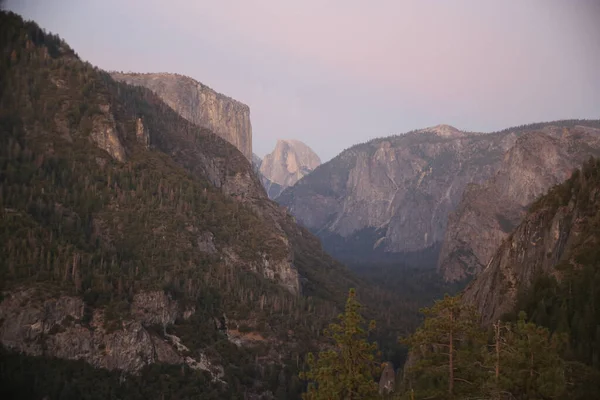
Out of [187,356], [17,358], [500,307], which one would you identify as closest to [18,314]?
[17,358]

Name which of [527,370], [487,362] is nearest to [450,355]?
[487,362]

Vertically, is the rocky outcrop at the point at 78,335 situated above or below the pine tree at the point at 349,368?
below

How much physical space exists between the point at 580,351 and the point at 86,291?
115m

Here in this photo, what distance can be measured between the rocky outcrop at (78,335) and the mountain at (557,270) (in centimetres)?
7635

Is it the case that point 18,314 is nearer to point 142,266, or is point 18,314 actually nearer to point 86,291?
point 86,291

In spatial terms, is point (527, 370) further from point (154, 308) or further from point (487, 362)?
point (154, 308)

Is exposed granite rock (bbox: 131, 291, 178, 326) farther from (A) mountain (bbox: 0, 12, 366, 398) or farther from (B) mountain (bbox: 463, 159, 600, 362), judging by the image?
(B) mountain (bbox: 463, 159, 600, 362)

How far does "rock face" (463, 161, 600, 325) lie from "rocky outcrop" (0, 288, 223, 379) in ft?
245

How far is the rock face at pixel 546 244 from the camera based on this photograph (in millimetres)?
105125

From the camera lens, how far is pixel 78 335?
13625 cm

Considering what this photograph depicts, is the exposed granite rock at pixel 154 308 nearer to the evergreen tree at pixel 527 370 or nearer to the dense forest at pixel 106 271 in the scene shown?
the dense forest at pixel 106 271

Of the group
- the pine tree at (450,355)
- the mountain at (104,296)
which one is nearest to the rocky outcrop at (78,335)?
the mountain at (104,296)

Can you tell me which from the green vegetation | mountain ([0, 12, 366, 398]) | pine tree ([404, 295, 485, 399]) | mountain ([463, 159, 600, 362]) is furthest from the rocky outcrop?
pine tree ([404, 295, 485, 399])

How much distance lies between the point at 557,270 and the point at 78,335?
108418 mm
